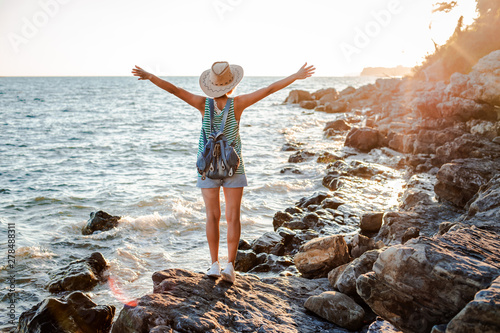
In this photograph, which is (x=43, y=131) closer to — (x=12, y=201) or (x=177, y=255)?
(x=12, y=201)

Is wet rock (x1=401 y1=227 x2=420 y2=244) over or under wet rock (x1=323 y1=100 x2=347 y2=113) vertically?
under

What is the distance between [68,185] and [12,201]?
2.04m

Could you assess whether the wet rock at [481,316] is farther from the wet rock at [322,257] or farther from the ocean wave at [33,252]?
the ocean wave at [33,252]

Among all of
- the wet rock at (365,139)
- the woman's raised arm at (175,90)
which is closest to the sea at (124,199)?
the wet rock at (365,139)

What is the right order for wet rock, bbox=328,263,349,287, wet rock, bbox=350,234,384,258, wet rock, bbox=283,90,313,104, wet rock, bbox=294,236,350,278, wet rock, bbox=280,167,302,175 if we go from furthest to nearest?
wet rock, bbox=283,90,313,104 → wet rock, bbox=280,167,302,175 → wet rock, bbox=350,234,384,258 → wet rock, bbox=294,236,350,278 → wet rock, bbox=328,263,349,287

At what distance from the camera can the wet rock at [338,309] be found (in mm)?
3918

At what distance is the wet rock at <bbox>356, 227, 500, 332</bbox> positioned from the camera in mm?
2953

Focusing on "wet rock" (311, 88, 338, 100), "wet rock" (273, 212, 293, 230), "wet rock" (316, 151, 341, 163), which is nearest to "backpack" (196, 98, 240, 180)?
"wet rock" (273, 212, 293, 230)

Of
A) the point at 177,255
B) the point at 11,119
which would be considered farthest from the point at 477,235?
the point at 11,119

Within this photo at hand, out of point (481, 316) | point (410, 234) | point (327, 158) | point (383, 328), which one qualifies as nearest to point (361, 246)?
point (410, 234)

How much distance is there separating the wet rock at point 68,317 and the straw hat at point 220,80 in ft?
9.89

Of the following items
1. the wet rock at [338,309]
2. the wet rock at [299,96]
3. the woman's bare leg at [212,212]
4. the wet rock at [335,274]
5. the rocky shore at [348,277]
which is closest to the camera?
the rocky shore at [348,277]

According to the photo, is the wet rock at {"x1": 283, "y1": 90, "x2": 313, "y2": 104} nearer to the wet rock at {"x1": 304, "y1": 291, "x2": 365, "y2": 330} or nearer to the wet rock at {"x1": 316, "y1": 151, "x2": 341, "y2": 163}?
the wet rock at {"x1": 316, "y1": 151, "x2": 341, "y2": 163}

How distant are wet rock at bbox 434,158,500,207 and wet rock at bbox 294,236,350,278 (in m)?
3.26
